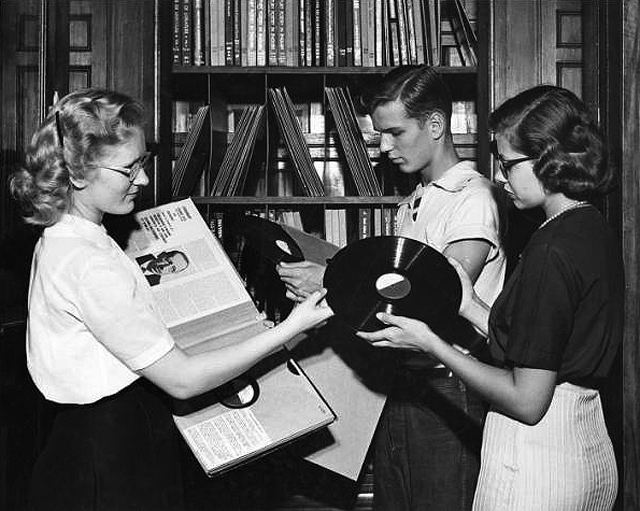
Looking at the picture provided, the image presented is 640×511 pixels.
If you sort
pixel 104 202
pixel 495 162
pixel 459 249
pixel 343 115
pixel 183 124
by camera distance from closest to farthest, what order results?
1. pixel 104 202
2. pixel 459 249
3. pixel 495 162
4. pixel 343 115
5. pixel 183 124

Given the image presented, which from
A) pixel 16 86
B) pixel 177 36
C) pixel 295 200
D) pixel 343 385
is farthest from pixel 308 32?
pixel 343 385

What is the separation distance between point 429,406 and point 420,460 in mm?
145

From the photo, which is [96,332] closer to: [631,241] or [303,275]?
[303,275]

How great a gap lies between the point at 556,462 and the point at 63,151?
43.6 inches

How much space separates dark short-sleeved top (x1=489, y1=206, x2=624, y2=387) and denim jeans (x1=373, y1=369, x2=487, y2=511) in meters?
0.60

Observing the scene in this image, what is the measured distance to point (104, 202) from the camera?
1.62 metres

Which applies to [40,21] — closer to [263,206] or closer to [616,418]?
[263,206]

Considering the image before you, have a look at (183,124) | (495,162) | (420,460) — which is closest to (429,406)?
→ (420,460)

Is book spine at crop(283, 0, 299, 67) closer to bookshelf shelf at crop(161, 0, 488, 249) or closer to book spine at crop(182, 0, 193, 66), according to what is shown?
bookshelf shelf at crop(161, 0, 488, 249)

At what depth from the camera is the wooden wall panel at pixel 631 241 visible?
2082mm

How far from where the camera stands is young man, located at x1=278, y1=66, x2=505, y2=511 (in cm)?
205

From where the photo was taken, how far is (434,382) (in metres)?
2.13

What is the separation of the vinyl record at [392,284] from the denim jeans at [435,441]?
0.40m

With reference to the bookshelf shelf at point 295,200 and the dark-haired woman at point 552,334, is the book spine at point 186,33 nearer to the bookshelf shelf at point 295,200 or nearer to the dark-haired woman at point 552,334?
the bookshelf shelf at point 295,200
